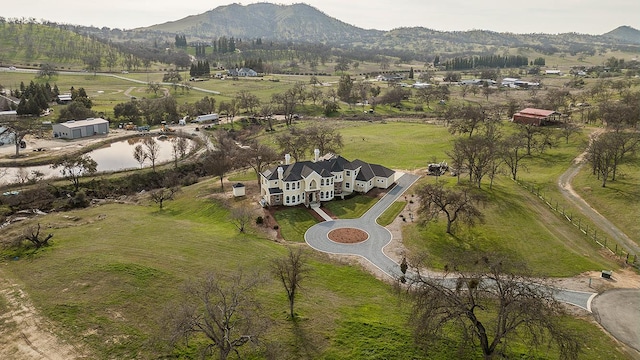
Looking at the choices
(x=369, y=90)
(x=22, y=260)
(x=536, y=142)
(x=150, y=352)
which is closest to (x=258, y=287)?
(x=150, y=352)

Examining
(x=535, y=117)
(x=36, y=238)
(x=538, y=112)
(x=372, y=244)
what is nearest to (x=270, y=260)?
(x=372, y=244)

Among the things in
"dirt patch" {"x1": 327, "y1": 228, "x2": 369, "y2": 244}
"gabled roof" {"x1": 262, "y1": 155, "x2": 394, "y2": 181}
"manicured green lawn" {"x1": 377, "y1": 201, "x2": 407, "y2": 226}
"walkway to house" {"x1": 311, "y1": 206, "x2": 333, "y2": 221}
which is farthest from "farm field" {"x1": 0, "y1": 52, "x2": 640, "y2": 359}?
"gabled roof" {"x1": 262, "y1": 155, "x2": 394, "y2": 181}

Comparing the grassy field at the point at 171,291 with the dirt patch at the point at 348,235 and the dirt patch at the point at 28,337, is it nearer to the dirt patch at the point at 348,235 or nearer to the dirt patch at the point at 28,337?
the dirt patch at the point at 28,337

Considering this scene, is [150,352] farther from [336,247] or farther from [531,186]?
[531,186]

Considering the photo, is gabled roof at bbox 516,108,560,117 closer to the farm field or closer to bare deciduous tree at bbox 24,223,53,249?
the farm field

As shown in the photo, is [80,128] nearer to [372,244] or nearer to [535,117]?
[372,244]

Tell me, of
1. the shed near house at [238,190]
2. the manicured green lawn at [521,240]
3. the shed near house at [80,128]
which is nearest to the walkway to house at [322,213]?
the manicured green lawn at [521,240]
